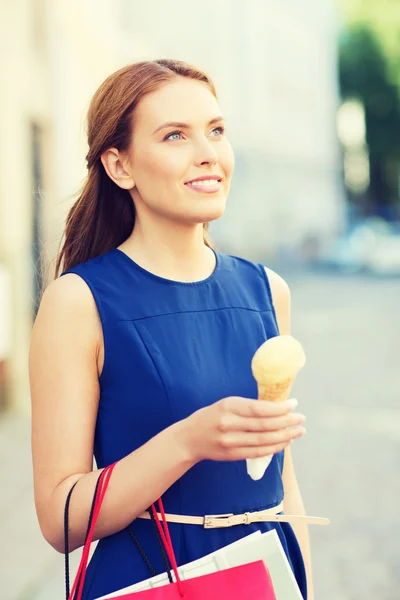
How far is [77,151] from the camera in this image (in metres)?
13.0

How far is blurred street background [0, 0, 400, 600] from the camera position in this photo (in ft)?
17.0

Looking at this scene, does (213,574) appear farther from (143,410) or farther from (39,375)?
(39,375)

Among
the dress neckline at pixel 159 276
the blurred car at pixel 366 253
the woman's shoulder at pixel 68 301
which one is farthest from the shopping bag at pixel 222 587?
the blurred car at pixel 366 253

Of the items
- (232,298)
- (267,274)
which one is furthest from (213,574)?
(267,274)

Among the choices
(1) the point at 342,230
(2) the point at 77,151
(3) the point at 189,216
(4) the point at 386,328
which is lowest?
(1) the point at 342,230

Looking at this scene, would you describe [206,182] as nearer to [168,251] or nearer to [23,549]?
[168,251]

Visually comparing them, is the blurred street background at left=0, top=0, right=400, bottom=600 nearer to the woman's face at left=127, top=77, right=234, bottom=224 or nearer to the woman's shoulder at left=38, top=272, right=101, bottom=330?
the woman's face at left=127, top=77, right=234, bottom=224

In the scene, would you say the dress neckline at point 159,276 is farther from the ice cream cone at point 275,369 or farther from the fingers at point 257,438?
the fingers at point 257,438

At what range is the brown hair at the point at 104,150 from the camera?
1.79 meters

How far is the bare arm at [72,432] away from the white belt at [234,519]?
0.39 ft

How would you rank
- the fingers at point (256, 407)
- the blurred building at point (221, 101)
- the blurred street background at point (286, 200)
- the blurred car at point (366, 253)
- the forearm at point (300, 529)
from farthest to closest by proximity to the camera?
the blurred car at point (366, 253)
the blurred building at point (221, 101)
the blurred street background at point (286, 200)
the forearm at point (300, 529)
the fingers at point (256, 407)

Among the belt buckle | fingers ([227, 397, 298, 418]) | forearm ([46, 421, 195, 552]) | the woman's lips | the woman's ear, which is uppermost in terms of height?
the woman's ear

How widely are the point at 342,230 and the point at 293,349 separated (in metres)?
39.7

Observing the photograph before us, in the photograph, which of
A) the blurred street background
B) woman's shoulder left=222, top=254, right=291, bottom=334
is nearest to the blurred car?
the blurred street background
